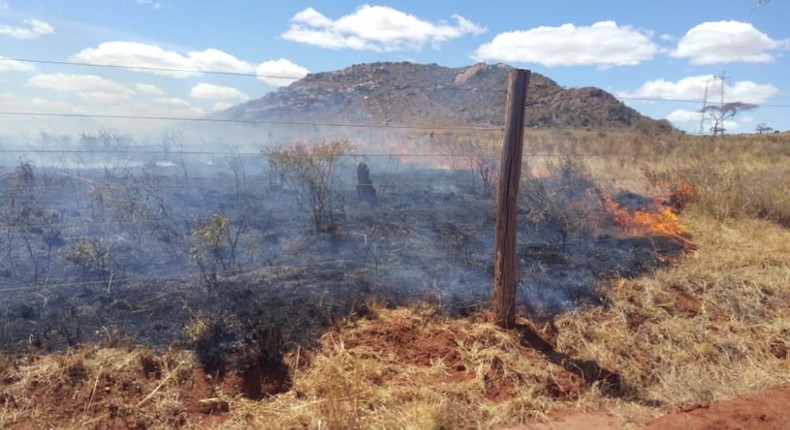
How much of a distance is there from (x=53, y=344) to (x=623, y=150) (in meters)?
17.1

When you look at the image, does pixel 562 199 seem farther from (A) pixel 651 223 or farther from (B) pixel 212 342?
(B) pixel 212 342

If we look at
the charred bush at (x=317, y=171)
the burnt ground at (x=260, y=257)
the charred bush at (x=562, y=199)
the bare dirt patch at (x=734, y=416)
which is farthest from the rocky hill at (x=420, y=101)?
the bare dirt patch at (x=734, y=416)

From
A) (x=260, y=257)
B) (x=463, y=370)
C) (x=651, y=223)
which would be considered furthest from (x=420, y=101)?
(x=463, y=370)

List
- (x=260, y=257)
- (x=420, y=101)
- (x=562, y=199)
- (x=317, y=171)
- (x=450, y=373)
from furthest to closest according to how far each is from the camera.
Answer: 1. (x=420, y=101)
2. (x=562, y=199)
3. (x=317, y=171)
4. (x=260, y=257)
5. (x=450, y=373)

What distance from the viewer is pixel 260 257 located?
6691mm

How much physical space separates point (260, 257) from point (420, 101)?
30663 mm

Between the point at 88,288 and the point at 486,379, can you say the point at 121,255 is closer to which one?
the point at 88,288

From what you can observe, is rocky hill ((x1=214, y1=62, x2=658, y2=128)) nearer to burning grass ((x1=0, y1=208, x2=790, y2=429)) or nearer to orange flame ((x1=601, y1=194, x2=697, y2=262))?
orange flame ((x1=601, y1=194, x2=697, y2=262))

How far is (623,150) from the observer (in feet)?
56.9

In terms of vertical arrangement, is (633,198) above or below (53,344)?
above

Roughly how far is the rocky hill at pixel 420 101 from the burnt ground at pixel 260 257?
63.0ft

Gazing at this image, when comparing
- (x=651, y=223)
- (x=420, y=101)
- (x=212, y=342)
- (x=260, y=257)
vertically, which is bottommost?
(x=212, y=342)

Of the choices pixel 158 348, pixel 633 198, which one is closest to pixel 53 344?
pixel 158 348

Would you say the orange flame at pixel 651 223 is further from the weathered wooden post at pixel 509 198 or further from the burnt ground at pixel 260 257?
the weathered wooden post at pixel 509 198
